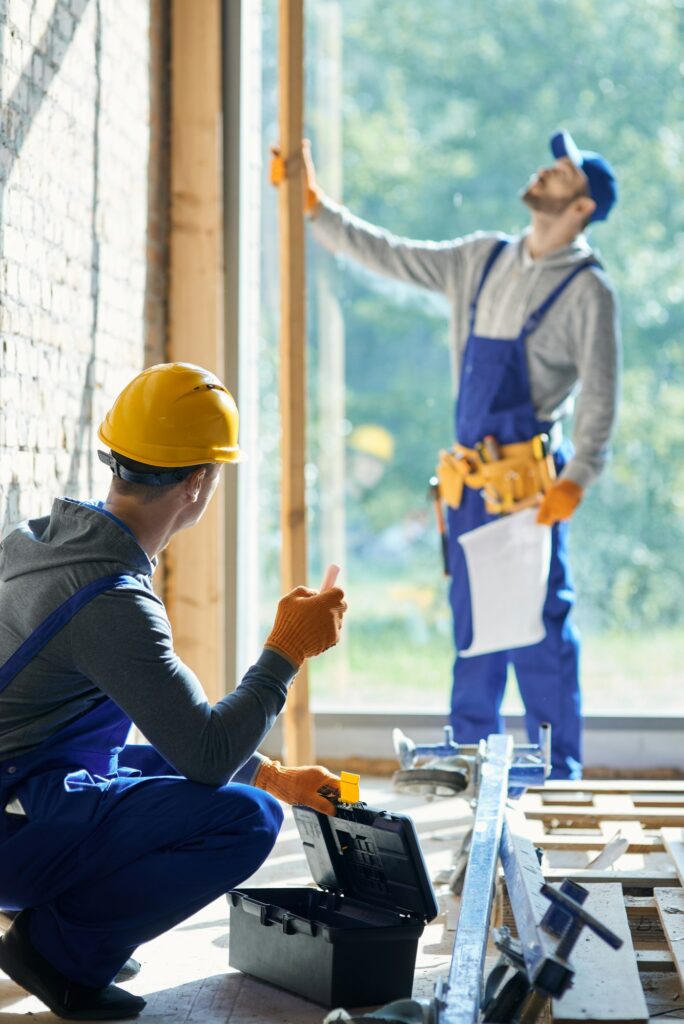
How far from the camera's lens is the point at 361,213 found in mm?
4516

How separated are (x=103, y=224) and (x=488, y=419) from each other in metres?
1.25

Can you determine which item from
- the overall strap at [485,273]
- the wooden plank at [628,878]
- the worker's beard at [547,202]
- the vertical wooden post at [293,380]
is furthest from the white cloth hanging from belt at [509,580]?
the wooden plank at [628,878]

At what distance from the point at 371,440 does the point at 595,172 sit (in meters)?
1.20

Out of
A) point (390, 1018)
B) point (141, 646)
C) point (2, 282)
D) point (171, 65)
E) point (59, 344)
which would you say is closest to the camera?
point (390, 1018)

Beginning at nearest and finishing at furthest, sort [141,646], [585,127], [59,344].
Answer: [141,646] → [59,344] → [585,127]

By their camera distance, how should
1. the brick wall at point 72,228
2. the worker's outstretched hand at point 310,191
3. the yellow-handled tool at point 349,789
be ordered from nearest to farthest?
the yellow-handled tool at point 349,789, the brick wall at point 72,228, the worker's outstretched hand at point 310,191

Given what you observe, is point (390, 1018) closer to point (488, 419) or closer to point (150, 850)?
point (150, 850)

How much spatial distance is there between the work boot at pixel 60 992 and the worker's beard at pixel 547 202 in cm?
268

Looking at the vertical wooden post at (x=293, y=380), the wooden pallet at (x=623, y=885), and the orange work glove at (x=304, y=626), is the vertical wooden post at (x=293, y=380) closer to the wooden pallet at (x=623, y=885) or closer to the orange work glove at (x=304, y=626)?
the wooden pallet at (x=623, y=885)

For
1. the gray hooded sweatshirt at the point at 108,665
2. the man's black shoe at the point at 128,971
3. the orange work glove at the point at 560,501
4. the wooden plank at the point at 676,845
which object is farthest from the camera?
the orange work glove at the point at 560,501

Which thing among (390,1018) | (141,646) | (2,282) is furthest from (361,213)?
(390,1018)

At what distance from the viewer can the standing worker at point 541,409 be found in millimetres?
3865

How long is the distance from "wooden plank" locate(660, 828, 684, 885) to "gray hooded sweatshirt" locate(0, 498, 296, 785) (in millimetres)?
929

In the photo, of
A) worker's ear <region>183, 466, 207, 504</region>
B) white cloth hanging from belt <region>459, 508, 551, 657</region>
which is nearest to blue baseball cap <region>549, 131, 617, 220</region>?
white cloth hanging from belt <region>459, 508, 551, 657</region>
